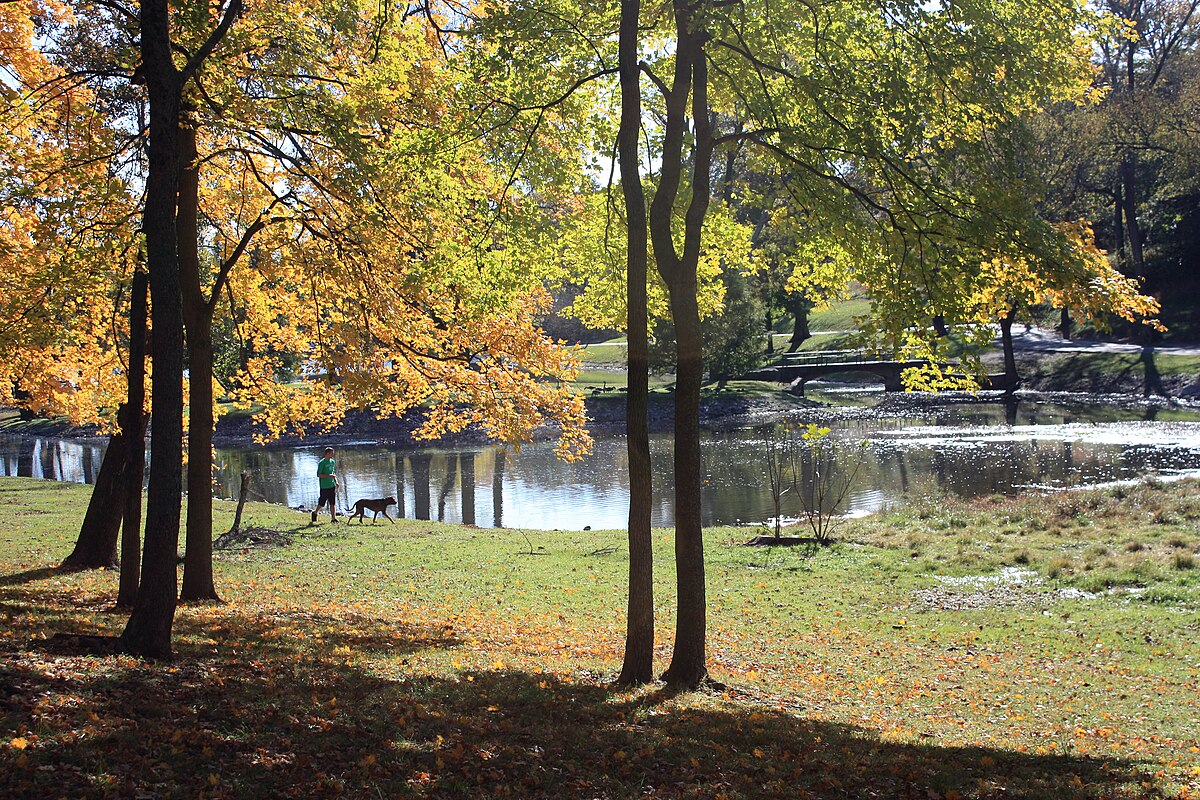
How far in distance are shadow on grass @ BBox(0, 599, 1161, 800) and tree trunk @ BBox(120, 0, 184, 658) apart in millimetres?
785

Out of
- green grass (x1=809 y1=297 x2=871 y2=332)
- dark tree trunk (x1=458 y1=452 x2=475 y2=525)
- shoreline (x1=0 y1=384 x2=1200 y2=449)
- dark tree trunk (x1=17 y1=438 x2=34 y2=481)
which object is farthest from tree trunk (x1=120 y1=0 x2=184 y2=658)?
green grass (x1=809 y1=297 x2=871 y2=332)

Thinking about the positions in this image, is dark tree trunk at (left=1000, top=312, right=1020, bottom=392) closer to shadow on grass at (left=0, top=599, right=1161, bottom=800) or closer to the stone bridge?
the stone bridge

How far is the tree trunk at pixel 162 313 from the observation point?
7582 millimetres

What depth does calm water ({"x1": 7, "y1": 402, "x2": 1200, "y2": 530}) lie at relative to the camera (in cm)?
2817

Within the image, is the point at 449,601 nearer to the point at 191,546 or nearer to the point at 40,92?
the point at 191,546

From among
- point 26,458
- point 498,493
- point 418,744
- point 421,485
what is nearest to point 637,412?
point 418,744

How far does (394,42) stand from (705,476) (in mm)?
23717

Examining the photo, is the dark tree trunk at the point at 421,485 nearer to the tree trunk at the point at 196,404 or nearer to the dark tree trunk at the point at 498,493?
the dark tree trunk at the point at 498,493

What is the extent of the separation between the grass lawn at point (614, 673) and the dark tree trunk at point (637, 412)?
54cm

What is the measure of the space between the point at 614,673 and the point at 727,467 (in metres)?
25.7

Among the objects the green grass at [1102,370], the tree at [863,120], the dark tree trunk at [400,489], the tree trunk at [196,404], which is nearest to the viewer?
the tree at [863,120]

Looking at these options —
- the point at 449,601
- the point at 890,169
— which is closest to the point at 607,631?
the point at 449,601

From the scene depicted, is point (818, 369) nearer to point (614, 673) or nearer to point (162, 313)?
point (614, 673)

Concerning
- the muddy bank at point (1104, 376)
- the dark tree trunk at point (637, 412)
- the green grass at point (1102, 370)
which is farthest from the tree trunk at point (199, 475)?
the green grass at point (1102, 370)
